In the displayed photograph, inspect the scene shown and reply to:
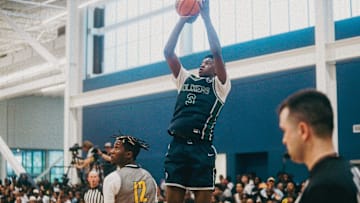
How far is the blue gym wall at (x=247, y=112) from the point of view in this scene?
59.0 ft

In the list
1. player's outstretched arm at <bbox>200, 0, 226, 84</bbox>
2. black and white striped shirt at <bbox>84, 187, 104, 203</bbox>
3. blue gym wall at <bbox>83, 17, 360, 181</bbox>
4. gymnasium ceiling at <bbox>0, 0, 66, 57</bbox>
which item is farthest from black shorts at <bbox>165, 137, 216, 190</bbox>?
gymnasium ceiling at <bbox>0, 0, 66, 57</bbox>

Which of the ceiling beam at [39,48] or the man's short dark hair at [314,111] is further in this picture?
the ceiling beam at [39,48]

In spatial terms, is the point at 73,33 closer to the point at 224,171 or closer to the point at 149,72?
the point at 149,72

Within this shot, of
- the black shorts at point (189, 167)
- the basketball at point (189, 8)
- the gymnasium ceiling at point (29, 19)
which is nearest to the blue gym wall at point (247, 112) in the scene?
the gymnasium ceiling at point (29, 19)

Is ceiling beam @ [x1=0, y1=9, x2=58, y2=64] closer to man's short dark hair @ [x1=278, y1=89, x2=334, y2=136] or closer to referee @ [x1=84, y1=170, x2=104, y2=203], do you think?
referee @ [x1=84, y1=170, x2=104, y2=203]

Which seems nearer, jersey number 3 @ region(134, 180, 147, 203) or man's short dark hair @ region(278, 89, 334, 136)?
man's short dark hair @ region(278, 89, 334, 136)

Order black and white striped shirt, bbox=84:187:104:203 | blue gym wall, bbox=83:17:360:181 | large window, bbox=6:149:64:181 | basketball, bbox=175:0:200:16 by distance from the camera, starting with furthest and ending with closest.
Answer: large window, bbox=6:149:64:181 < blue gym wall, bbox=83:17:360:181 < black and white striped shirt, bbox=84:187:104:203 < basketball, bbox=175:0:200:16

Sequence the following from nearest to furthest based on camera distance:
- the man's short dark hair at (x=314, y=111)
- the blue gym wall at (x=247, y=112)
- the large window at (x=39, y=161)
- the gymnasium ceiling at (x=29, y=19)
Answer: the man's short dark hair at (x=314, y=111) → the blue gym wall at (x=247, y=112) → the gymnasium ceiling at (x=29, y=19) → the large window at (x=39, y=161)

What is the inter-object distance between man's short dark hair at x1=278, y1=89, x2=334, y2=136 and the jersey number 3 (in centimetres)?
351

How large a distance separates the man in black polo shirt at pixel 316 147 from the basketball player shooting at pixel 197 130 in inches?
105

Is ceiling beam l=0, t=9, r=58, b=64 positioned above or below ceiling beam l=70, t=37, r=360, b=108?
above

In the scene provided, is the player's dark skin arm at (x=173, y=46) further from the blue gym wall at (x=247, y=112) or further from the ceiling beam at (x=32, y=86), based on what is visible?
the ceiling beam at (x=32, y=86)

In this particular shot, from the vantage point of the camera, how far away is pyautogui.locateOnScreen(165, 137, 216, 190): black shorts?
556 centimetres

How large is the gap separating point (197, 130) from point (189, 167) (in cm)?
32
